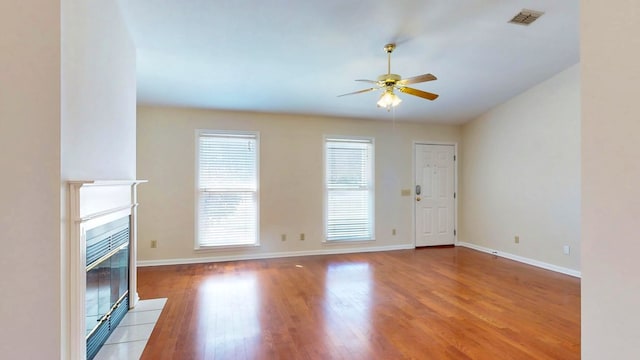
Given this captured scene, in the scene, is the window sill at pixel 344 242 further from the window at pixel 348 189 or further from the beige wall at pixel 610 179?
the beige wall at pixel 610 179

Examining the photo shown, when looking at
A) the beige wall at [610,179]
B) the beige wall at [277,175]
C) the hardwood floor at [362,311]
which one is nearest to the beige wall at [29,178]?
the hardwood floor at [362,311]

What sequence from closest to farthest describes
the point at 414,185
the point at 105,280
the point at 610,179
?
the point at 610,179 → the point at 105,280 → the point at 414,185

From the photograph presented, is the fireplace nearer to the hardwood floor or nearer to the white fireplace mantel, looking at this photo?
the white fireplace mantel

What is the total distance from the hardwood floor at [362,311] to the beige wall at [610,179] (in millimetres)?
1600

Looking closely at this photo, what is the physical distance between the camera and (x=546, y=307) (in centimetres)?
315

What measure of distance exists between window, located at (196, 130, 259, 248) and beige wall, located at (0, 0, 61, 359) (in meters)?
3.21

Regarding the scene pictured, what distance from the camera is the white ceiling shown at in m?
2.78

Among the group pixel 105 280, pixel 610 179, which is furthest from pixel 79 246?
pixel 610 179

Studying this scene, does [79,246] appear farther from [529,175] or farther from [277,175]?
[529,175]

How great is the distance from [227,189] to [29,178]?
3.43m

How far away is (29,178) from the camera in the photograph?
5.18 feet

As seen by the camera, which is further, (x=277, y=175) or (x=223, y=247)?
(x=277, y=175)

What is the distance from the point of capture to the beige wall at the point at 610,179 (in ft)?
2.77

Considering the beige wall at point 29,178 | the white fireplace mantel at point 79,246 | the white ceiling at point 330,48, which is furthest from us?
the white ceiling at point 330,48
